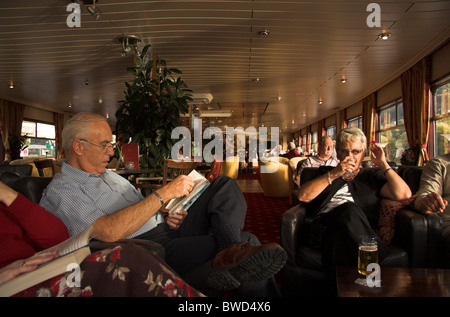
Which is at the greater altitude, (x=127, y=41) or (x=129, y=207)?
(x=127, y=41)

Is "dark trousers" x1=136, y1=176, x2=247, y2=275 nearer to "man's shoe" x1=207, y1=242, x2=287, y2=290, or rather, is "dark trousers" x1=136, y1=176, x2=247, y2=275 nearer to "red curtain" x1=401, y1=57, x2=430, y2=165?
"man's shoe" x1=207, y1=242, x2=287, y2=290

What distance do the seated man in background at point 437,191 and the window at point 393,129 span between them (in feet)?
21.0

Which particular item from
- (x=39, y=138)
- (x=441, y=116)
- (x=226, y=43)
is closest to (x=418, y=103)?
(x=441, y=116)

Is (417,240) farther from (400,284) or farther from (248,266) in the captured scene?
(248,266)

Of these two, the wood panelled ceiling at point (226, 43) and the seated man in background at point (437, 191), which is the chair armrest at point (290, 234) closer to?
the seated man in background at point (437, 191)

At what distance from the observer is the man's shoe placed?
1001mm

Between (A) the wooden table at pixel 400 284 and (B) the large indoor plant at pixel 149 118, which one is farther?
(B) the large indoor plant at pixel 149 118

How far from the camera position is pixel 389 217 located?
2.00 meters

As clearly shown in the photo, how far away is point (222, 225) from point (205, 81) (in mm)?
7018

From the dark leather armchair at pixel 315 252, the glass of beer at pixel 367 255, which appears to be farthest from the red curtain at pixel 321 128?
the glass of beer at pixel 367 255

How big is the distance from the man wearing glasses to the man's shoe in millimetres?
782

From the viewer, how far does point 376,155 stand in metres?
2.04

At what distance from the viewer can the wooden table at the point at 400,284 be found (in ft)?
3.69

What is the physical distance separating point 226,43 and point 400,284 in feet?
16.0
